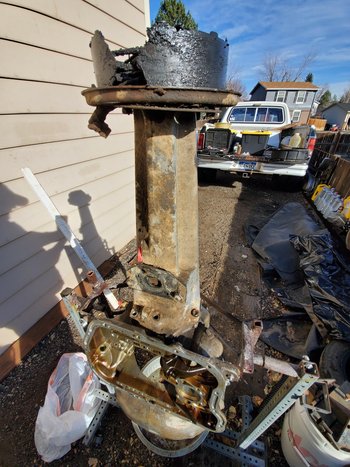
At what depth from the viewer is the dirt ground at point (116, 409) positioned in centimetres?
163

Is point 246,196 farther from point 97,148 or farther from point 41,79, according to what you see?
point 41,79

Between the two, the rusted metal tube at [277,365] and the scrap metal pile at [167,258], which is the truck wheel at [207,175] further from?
the rusted metal tube at [277,365]

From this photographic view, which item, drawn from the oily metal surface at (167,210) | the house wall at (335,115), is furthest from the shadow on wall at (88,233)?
the house wall at (335,115)

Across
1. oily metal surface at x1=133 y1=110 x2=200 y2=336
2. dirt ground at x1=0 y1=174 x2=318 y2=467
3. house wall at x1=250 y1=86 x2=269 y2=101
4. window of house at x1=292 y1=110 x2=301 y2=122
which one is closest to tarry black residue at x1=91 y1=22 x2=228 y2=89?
oily metal surface at x1=133 y1=110 x2=200 y2=336

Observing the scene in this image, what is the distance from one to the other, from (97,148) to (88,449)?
2.81 m

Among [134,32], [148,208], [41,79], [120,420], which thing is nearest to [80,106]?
[41,79]

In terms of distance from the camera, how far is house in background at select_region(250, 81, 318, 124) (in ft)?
90.6

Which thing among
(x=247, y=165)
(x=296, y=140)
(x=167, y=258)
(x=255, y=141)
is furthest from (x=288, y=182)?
(x=167, y=258)

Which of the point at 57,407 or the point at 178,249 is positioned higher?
the point at 178,249

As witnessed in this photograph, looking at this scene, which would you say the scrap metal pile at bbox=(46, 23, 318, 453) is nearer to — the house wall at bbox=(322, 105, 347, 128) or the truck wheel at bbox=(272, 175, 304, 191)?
the truck wheel at bbox=(272, 175, 304, 191)

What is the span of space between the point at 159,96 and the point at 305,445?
6.60 ft

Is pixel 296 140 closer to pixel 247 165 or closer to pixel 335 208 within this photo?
pixel 247 165

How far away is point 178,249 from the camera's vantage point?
1.02m

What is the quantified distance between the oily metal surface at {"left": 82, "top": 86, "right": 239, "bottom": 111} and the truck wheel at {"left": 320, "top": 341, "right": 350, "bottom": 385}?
7.56 ft
